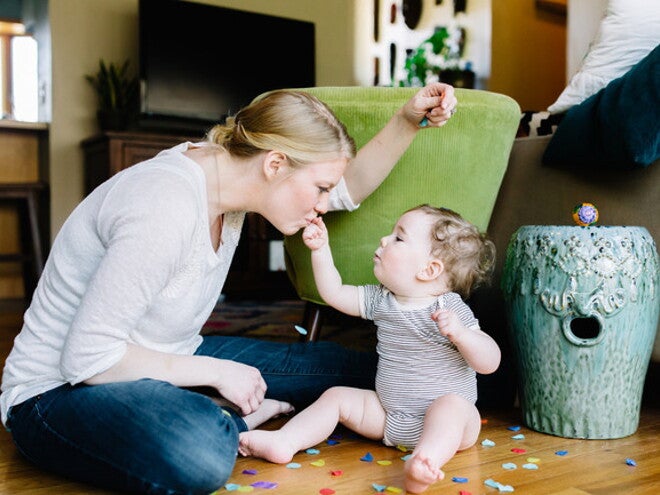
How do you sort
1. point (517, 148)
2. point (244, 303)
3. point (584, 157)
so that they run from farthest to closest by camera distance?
point (244, 303) → point (517, 148) → point (584, 157)

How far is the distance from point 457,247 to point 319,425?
38 cm

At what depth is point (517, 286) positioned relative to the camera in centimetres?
134

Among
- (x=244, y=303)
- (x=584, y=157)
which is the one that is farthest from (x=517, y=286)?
(x=244, y=303)

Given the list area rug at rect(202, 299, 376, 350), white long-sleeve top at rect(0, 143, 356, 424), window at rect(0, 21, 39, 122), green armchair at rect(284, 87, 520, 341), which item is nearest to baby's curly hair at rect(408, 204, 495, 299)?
green armchair at rect(284, 87, 520, 341)

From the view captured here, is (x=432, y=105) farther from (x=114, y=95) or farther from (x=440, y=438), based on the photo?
(x=114, y=95)

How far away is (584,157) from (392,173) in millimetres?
372

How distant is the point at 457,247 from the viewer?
1.24m

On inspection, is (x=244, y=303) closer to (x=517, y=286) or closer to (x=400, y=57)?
(x=400, y=57)

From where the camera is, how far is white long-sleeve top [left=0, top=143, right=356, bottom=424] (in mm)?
965

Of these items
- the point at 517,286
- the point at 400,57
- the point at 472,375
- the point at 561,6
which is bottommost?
the point at 472,375

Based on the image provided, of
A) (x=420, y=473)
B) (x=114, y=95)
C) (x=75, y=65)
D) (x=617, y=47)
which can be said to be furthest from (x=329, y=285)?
(x=75, y=65)

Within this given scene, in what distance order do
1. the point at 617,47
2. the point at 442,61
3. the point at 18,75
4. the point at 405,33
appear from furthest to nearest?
the point at 405,33
the point at 442,61
the point at 18,75
the point at 617,47

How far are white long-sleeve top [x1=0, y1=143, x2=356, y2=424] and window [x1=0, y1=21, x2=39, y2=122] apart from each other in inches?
121

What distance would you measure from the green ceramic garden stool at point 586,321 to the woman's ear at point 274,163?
483 millimetres
